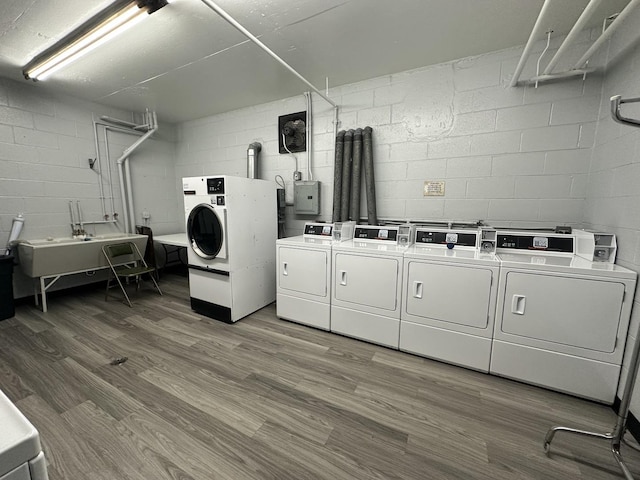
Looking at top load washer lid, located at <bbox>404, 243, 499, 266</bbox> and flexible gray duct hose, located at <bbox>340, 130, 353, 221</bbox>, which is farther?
flexible gray duct hose, located at <bbox>340, 130, 353, 221</bbox>

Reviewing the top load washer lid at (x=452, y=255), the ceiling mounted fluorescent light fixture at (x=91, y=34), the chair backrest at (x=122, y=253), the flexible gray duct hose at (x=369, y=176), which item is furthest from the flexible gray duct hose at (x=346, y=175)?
the chair backrest at (x=122, y=253)

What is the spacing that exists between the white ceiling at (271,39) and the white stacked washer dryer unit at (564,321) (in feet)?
5.87

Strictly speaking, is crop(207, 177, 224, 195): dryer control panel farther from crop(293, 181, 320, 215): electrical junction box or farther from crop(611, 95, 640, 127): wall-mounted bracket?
crop(611, 95, 640, 127): wall-mounted bracket

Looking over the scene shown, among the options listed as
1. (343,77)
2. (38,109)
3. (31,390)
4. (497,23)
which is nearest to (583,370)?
(497,23)

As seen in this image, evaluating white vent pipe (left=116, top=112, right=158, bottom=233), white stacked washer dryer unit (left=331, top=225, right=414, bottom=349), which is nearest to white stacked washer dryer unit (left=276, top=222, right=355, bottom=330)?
white stacked washer dryer unit (left=331, top=225, right=414, bottom=349)

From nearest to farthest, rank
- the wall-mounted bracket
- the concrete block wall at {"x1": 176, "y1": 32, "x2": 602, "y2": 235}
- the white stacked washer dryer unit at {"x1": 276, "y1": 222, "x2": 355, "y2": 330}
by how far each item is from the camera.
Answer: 1. the wall-mounted bracket
2. the concrete block wall at {"x1": 176, "y1": 32, "x2": 602, "y2": 235}
3. the white stacked washer dryer unit at {"x1": 276, "y1": 222, "x2": 355, "y2": 330}

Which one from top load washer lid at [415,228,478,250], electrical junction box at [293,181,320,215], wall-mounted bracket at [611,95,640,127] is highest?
wall-mounted bracket at [611,95,640,127]

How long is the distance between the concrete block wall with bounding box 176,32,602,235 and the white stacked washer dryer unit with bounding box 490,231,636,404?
0.65 metres

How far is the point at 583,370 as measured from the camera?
1.74m

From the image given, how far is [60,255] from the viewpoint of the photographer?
3.07 meters

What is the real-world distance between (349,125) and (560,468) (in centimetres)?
327

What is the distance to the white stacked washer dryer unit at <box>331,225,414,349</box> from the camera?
230cm

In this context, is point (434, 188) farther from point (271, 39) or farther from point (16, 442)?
point (16, 442)

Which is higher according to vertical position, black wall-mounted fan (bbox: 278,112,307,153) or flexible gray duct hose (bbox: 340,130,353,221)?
black wall-mounted fan (bbox: 278,112,307,153)
